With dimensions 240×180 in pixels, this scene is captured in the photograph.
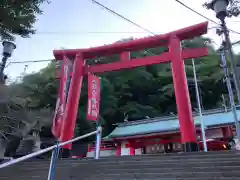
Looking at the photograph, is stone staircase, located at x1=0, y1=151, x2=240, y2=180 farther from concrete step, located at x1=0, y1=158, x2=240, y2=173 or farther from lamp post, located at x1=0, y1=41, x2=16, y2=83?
lamp post, located at x1=0, y1=41, x2=16, y2=83

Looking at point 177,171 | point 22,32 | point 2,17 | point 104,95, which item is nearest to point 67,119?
point 22,32

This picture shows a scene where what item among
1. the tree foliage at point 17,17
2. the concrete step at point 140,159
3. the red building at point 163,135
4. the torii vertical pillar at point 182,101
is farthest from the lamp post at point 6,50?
the red building at point 163,135

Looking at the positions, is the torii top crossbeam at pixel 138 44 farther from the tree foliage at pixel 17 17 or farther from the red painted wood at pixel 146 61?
the tree foliage at pixel 17 17

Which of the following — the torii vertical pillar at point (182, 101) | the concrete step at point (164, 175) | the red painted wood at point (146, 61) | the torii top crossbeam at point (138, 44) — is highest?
the torii top crossbeam at point (138, 44)

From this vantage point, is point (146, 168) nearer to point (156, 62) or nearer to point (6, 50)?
point (156, 62)

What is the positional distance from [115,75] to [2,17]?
16372 mm

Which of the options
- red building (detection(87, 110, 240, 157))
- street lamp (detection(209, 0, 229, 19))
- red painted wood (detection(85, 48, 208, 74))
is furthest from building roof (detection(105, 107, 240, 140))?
street lamp (detection(209, 0, 229, 19))

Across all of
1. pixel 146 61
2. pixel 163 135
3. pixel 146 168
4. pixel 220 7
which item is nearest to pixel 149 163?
pixel 146 168

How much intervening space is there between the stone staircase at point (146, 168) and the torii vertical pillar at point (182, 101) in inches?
76.9

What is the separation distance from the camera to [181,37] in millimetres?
9367

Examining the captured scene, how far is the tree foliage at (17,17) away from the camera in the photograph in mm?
6389

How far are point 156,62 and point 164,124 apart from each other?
19.7ft

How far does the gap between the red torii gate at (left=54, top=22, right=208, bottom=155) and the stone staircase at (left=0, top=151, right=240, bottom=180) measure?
213cm

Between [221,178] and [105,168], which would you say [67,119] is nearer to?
[105,168]
